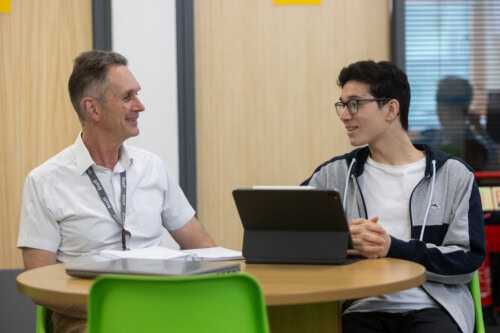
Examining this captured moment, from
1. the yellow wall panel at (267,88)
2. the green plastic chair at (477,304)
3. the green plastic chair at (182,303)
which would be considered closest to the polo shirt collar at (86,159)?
the yellow wall panel at (267,88)

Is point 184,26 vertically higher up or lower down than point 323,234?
higher up

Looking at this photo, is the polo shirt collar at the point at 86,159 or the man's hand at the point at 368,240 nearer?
the man's hand at the point at 368,240

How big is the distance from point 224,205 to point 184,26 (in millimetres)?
945

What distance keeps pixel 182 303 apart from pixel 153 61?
230 centimetres

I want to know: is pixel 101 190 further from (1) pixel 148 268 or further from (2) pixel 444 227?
(2) pixel 444 227

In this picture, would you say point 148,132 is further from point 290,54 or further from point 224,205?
point 290,54

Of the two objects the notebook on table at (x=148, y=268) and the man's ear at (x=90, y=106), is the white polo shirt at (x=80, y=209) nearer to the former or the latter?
the man's ear at (x=90, y=106)

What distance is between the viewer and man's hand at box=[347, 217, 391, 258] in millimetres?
2145

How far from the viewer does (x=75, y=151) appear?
2648 millimetres

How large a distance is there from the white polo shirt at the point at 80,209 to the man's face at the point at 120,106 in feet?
0.31

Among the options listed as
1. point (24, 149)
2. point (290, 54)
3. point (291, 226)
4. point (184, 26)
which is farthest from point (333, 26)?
point (291, 226)

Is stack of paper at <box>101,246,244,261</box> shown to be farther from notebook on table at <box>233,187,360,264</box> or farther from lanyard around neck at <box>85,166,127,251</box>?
lanyard around neck at <box>85,166,127,251</box>

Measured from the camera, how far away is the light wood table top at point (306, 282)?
1632mm

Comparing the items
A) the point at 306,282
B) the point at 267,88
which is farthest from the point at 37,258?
the point at 267,88
